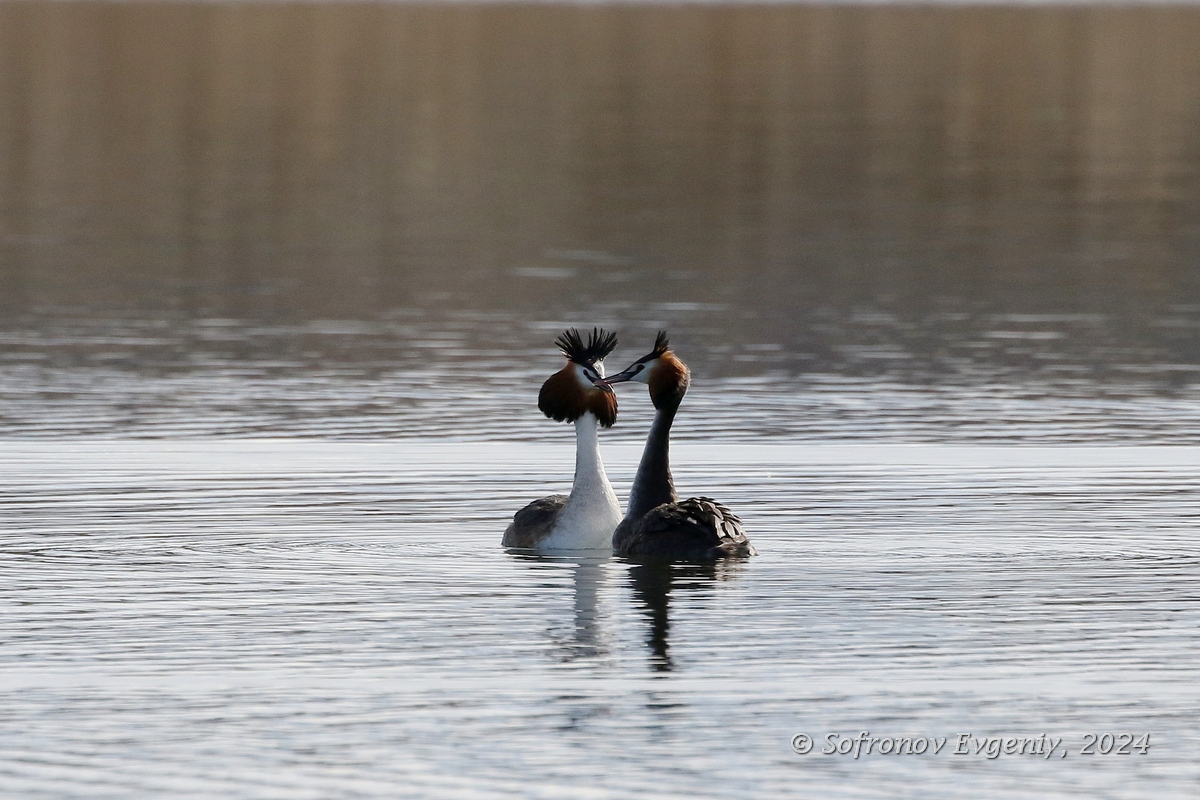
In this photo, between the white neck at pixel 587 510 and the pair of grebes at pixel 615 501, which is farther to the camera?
the white neck at pixel 587 510

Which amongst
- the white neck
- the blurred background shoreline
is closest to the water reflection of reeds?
the blurred background shoreline

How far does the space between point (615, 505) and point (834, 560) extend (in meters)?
1.52

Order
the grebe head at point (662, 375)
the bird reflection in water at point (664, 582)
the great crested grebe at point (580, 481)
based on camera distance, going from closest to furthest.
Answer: the bird reflection in water at point (664, 582), the great crested grebe at point (580, 481), the grebe head at point (662, 375)

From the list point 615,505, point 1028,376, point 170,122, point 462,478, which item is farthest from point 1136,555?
point 170,122

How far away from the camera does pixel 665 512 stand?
590 inches

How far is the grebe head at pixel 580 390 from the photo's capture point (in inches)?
628

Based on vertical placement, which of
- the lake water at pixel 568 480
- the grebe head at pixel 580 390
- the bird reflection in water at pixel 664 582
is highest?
the grebe head at pixel 580 390

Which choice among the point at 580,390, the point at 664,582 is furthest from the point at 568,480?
the point at 664,582

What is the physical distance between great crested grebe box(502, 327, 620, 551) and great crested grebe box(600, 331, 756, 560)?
0.13m

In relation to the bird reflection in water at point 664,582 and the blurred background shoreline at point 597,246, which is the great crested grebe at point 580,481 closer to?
the bird reflection in water at point 664,582

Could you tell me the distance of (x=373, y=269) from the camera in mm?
34438

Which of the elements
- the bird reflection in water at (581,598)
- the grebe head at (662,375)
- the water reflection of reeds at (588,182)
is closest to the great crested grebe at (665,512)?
the grebe head at (662,375)

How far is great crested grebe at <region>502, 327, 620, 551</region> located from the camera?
15.4 m

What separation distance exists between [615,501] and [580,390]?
0.74 m
